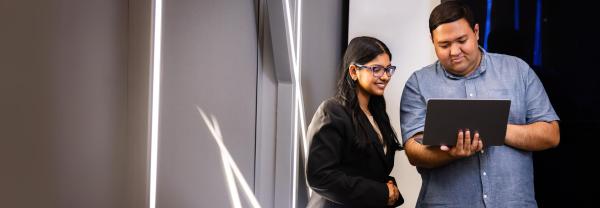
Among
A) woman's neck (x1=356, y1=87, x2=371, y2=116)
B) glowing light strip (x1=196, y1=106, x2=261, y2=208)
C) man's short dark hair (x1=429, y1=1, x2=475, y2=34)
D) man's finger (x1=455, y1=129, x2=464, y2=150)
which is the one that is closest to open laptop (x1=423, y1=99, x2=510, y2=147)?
man's finger (x1=455, y1=129, x2=464, y2=150)

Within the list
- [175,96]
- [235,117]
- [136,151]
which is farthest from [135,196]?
[235,117]

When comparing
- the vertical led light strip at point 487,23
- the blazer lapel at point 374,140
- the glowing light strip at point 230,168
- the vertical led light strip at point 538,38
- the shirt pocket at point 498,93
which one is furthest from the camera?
the vertical led light strip at point 487,23

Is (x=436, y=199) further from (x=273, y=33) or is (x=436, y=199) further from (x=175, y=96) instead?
(x=175, y=96)

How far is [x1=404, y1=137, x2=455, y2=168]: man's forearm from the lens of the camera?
2100mm

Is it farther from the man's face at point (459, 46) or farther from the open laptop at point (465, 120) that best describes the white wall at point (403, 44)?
the open laptop at point (465, 120)

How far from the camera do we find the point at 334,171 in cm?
200

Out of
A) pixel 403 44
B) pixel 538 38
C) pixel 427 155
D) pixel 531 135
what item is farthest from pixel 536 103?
pixel 403 44

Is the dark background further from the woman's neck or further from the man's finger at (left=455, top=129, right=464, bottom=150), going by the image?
the woman's neck

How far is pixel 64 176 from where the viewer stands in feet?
3.43

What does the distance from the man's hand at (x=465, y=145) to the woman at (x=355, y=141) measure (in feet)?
0.76

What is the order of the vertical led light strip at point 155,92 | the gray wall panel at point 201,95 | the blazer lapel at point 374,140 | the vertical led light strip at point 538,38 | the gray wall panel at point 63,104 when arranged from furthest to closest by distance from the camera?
the vertical led light strip at point 538,38
the blazer lapel at point 374,140
the gray wall panel at point 201,95
the vertical led light strip at point 155,92
the gray wall panel at point 63,104

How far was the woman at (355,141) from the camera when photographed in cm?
201

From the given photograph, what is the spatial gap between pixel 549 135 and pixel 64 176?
165cm

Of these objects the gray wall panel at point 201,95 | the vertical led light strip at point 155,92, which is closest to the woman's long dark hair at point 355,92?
the gray wall panel at point 201,95
